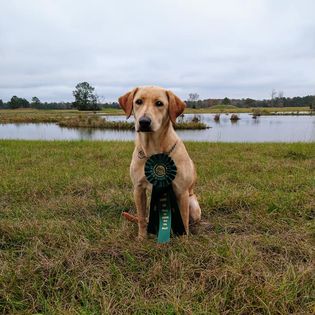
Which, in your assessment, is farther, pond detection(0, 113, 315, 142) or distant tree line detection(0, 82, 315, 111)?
distant tree line detection(0, 82, 315, 111)

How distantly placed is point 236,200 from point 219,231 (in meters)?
0.78

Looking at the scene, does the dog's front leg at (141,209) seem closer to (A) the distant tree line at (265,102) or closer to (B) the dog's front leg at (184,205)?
(B) the dog's front leg at (184,205)

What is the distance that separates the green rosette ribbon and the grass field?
0.16 meters

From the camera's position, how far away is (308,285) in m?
2.09

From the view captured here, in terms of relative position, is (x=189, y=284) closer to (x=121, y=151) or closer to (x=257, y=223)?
(x=257, y=223)

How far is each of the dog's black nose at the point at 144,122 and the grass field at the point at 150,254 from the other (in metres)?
1.11

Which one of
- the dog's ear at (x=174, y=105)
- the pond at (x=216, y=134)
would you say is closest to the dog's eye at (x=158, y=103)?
the dog's ear at (x=174, y=105)

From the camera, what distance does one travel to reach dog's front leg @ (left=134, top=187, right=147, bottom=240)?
2908 mm

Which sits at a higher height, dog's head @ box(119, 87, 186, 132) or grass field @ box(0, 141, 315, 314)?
dog's head @ box(119, 87, 186, 132)

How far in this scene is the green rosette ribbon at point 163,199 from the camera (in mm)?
2660

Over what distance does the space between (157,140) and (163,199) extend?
0.61m

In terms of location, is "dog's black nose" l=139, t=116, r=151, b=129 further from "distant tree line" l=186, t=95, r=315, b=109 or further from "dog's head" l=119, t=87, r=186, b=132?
"distant tree line" l=186, t=95, r=315, b=109

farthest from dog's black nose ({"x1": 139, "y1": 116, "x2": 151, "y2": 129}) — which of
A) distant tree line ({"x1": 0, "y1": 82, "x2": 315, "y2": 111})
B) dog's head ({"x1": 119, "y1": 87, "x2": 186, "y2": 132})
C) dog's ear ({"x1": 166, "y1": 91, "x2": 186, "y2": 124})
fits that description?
distant tree line ({"x1": 0, "y1": 82, "x2": 315, "y2": 111})

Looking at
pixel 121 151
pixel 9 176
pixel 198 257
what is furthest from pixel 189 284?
pixel 121 151
